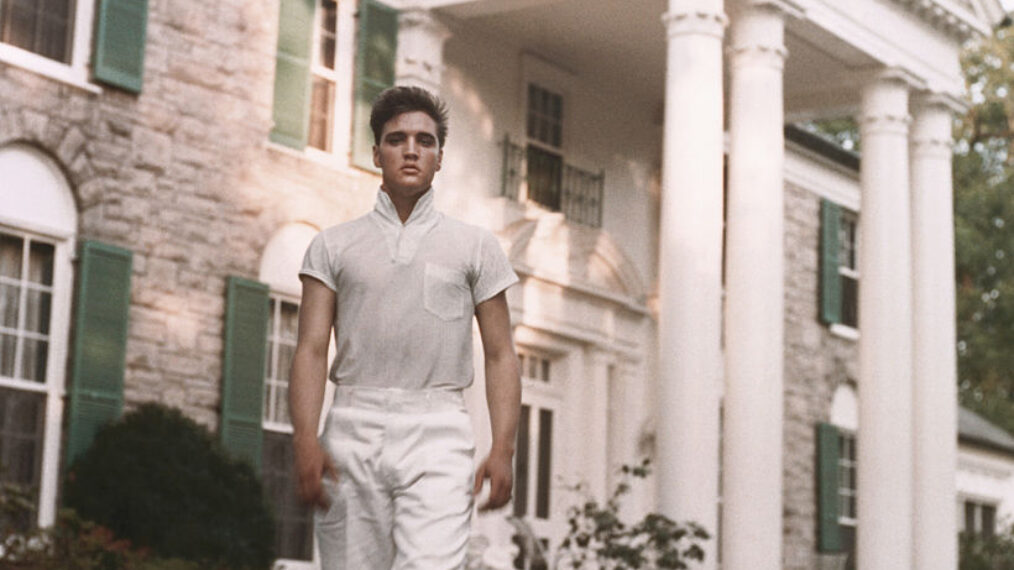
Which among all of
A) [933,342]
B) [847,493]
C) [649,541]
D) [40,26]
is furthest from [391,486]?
[847,493]

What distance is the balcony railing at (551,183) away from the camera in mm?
18984

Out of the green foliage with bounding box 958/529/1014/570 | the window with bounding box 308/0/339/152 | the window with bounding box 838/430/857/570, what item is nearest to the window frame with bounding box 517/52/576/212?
the window with bounding box 308/0/339/152

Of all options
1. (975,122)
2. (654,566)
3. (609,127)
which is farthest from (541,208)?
(975,122)

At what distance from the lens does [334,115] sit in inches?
660

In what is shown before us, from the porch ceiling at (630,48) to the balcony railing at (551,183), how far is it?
1.11m

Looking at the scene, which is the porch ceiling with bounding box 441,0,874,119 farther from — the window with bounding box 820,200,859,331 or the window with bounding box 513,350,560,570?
the window with bounding box 820,200,859,331

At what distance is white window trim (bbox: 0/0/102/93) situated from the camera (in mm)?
13742

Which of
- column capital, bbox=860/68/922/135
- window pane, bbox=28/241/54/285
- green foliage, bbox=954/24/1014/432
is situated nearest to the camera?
window pane, bbox=28/241/54/285

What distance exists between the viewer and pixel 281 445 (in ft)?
51.4

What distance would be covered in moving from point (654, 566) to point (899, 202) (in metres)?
6.07

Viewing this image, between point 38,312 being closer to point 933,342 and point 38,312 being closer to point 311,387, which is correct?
point 311,387

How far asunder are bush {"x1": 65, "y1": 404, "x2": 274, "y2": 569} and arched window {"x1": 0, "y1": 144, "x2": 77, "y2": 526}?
1.11 feet

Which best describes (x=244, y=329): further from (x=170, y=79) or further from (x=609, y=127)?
(x=609, y=127)

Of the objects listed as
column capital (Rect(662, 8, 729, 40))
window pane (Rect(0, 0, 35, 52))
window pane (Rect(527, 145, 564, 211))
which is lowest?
window pane (Rect(0, 0, 35, 52))
